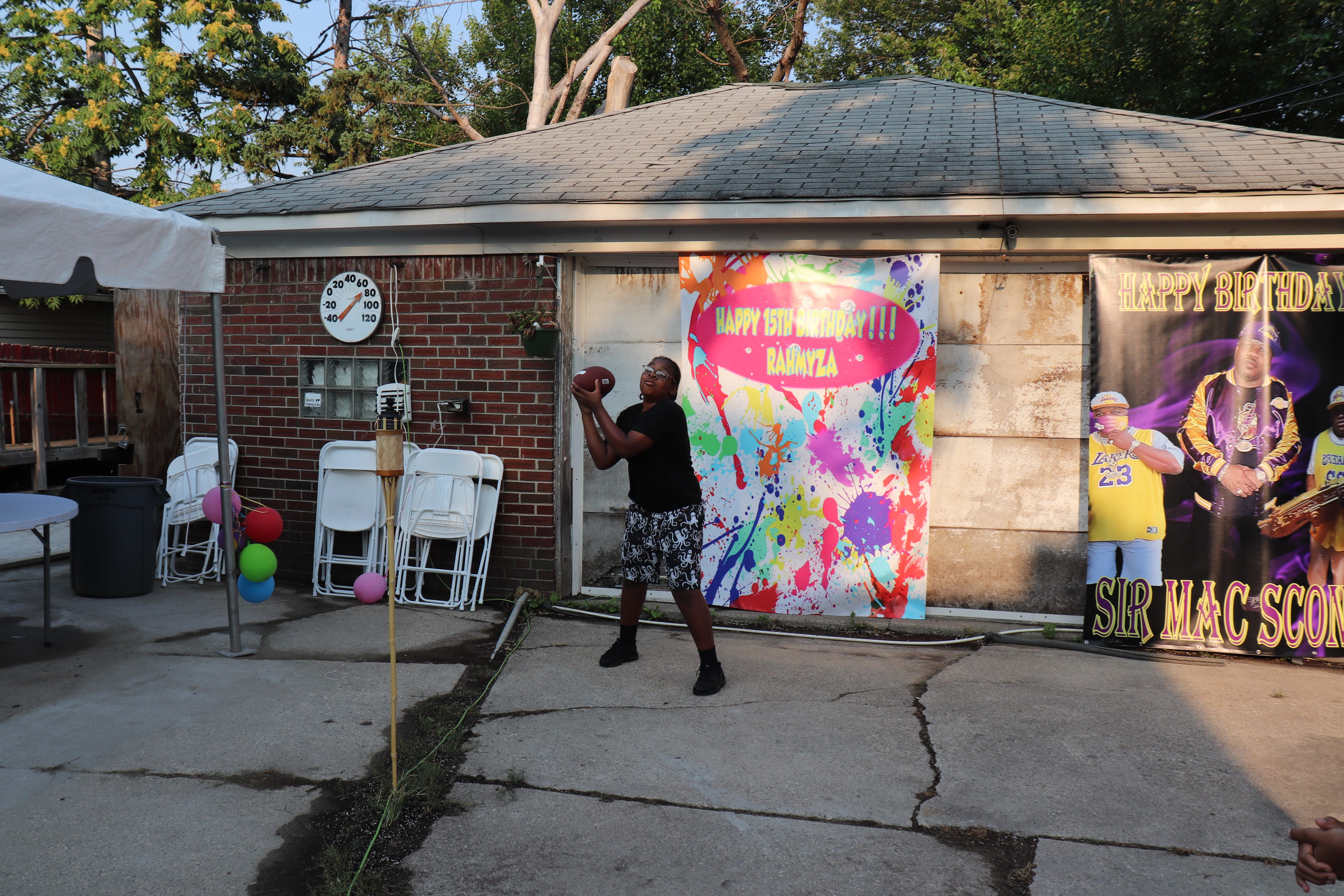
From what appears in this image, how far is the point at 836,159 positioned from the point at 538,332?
8.05 feet

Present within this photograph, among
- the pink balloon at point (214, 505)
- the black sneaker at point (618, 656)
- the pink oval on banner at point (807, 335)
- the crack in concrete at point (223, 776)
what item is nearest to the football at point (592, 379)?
the black sneaker at point (618, 656)

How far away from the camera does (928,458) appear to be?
6.05m

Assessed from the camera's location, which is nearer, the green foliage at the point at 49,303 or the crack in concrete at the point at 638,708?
the crack in concrete at the point at 638,708

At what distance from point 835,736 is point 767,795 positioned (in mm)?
734

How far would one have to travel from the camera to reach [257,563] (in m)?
5.55

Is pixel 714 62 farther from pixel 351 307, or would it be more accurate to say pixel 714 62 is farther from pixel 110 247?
pixel 110 247

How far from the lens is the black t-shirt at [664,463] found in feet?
15.3

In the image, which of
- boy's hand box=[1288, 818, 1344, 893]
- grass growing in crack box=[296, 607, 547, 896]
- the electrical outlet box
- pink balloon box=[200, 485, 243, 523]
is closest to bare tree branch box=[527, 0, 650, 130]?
the electrical outlet box

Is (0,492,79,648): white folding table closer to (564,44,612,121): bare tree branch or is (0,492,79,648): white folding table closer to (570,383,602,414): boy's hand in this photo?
(570,383,602,414): boy's hand

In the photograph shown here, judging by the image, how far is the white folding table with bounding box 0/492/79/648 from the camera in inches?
185

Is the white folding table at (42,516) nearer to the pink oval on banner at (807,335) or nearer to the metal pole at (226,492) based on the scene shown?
the metal pole at (226,492)

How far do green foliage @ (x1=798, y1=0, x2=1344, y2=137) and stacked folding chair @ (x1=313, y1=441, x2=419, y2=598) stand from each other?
12592mm

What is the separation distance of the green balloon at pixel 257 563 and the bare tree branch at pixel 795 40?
18209mm

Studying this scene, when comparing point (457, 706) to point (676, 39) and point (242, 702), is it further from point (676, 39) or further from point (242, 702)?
point (676, 39)
